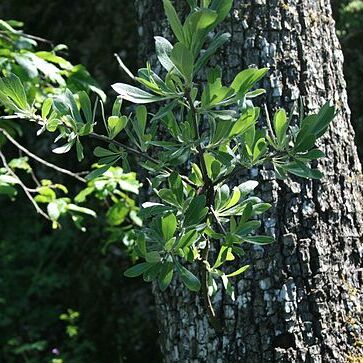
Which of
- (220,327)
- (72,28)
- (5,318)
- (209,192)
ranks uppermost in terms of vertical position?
(72,28)

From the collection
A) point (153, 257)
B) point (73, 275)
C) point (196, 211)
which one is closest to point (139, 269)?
point (153, 257)

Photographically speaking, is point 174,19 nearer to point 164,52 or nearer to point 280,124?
point 164,52

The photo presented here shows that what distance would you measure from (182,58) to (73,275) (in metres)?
3.16

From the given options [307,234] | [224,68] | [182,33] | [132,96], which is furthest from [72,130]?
[307,234]

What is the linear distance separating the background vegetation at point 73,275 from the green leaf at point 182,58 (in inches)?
96.4

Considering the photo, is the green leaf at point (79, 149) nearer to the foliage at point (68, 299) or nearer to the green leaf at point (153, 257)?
the green leaf at point (153, 257)

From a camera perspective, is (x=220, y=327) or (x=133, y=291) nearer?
(x=220, y=327)

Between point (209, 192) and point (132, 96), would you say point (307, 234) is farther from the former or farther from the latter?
point (132, 96)

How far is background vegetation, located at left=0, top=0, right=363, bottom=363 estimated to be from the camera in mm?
3979

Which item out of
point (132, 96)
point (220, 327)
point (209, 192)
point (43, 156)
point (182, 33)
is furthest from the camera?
point (43, 156)

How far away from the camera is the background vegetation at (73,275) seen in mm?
3979

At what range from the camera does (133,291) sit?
4117mm

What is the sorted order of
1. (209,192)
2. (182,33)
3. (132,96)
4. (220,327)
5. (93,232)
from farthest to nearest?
(93,232) < (220,327) < (209,192) < (132,96) < (182,33)

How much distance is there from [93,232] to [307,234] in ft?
7.63
